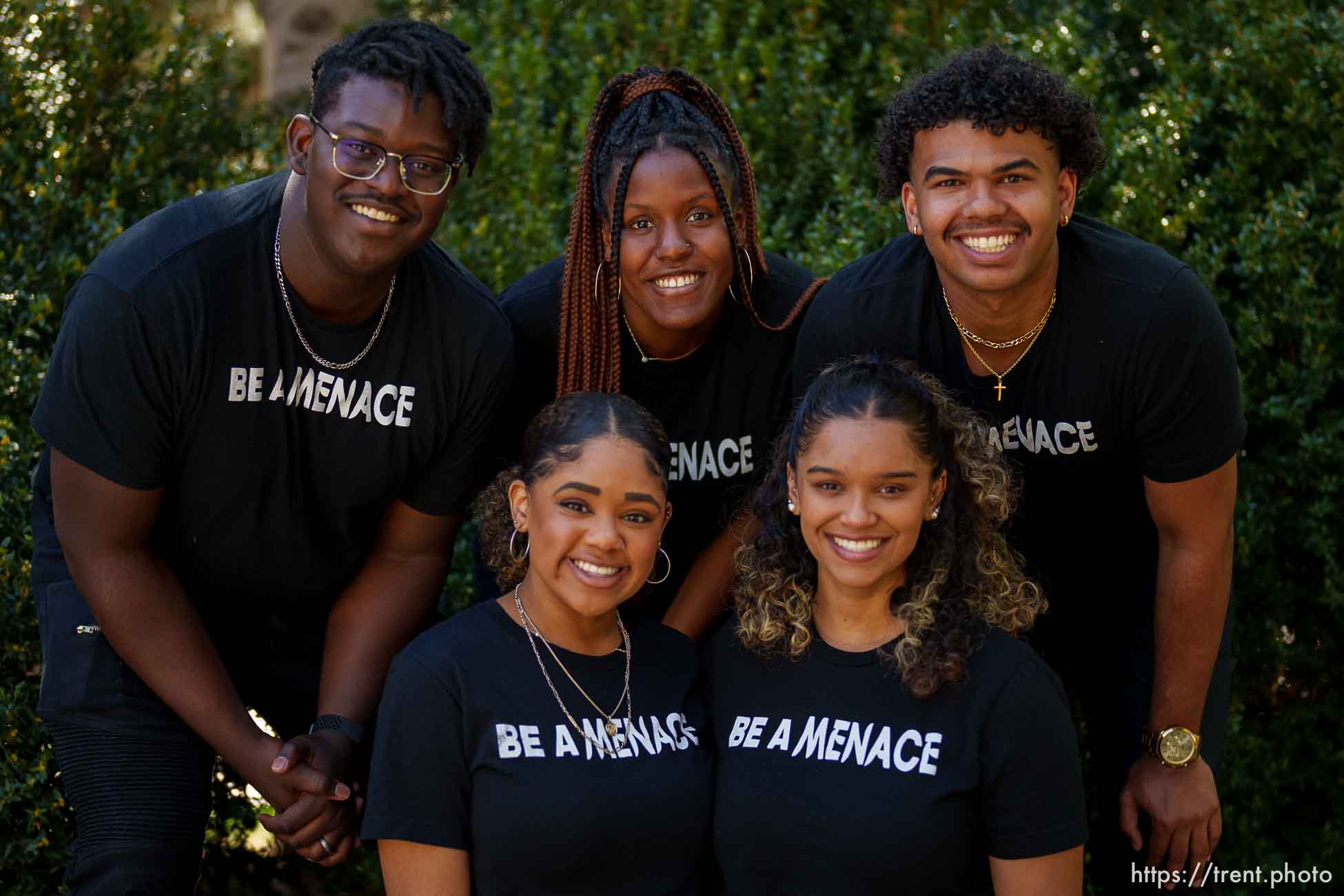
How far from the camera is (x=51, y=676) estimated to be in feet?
12.0

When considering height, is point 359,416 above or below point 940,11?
below

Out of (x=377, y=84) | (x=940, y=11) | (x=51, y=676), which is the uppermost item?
(x=940, y=11)

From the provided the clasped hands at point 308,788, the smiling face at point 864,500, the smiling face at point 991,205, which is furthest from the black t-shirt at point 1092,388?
the clasped hands at point 308,788

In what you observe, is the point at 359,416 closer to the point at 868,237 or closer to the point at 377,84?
the point at 377,84

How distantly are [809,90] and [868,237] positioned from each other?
32.1 inches

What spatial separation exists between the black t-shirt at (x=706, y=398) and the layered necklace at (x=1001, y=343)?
0.51 m

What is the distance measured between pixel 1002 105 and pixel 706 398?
106 cm

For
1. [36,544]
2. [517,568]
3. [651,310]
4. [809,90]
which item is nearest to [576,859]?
[517,568]

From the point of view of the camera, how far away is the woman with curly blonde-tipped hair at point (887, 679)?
3.06m

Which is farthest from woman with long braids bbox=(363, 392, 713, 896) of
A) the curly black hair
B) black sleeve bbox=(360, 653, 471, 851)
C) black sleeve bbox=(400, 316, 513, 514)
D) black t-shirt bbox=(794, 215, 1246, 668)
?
the curly black hair

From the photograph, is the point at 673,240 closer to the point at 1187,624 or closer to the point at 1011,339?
the point at 1011,339

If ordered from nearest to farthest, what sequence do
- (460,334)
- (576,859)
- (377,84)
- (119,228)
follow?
(576,859)
(377,84)
(460,334)
(119,228)

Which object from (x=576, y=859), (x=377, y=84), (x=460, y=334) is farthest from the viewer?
(x=460, y=334)

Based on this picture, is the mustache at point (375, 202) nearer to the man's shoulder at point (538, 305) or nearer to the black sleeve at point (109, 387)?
the black sleeve at point (109, 387)
